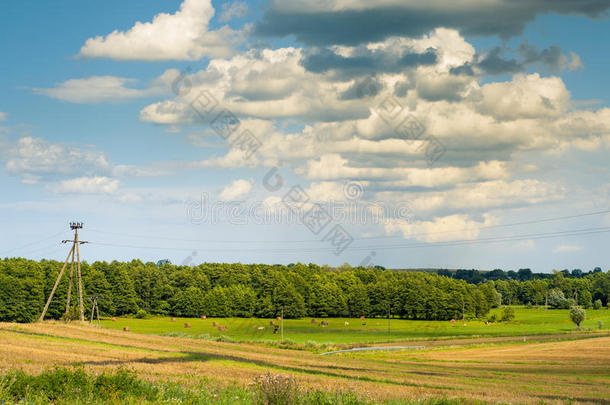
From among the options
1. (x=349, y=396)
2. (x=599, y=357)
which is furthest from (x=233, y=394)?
(x=599, y=357)

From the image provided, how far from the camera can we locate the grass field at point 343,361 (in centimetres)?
2205

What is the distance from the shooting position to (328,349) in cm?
9144

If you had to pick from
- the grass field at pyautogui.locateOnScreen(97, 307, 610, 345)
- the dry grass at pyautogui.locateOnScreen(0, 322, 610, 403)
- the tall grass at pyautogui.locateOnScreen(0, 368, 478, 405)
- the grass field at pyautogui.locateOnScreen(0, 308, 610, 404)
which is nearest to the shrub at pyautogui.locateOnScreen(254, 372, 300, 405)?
the tall grass at pyautogui.locateOnScreen(0, 368, 478, 405)

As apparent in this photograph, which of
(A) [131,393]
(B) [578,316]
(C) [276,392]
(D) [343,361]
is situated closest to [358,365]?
(D) [343,361]

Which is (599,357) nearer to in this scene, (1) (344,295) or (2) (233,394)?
(2) (233,394)

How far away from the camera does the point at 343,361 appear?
2451 inches

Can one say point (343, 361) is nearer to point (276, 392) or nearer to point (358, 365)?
point (358, 365)

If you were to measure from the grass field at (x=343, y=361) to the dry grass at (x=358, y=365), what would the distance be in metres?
0.11

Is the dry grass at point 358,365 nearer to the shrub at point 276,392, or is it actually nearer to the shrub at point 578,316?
the shrub at point 276,392

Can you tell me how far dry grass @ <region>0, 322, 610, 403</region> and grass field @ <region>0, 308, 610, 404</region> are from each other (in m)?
0.11

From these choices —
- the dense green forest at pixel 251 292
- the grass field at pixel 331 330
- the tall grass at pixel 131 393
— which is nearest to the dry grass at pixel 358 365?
the tall grass at pixel 131 393

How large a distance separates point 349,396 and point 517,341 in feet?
342

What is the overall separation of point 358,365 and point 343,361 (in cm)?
619

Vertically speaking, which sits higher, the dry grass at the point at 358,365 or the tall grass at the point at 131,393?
the tall grass at the point at 131,393
